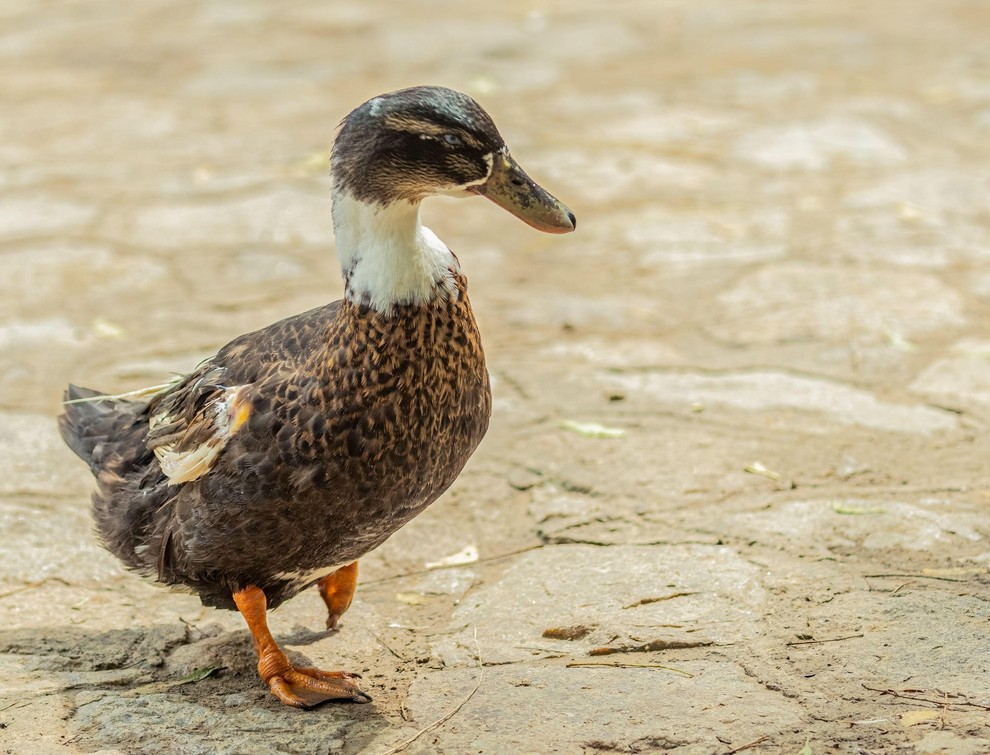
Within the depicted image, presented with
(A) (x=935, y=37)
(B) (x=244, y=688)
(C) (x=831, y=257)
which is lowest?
(B) (x=244, y=688)

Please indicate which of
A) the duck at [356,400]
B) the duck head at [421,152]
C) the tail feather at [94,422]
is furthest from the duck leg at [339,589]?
the duck head at [421,152]

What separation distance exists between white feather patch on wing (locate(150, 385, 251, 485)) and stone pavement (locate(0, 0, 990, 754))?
562 millimetres

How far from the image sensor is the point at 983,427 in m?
4.28

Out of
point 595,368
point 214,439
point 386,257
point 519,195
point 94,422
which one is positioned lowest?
point 595,368

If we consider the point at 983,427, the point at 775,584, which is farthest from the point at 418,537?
the point at 983,427

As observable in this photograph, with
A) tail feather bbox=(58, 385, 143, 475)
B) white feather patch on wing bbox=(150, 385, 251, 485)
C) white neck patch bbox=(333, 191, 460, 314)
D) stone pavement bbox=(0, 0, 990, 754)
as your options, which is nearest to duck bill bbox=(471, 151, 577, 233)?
white neck patch bbox=(333, 191, 460, 314)

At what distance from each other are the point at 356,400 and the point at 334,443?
115mm

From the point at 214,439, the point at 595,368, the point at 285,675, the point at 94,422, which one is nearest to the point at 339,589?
the point at 285,675

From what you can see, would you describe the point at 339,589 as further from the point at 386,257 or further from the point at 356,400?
the point at 386,257

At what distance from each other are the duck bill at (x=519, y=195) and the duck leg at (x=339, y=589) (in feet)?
3.64

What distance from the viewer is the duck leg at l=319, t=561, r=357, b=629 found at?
11.4 ft

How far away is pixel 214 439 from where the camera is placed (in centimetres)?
305

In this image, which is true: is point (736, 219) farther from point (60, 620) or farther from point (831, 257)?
point (60, 620)

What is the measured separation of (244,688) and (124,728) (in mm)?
367
